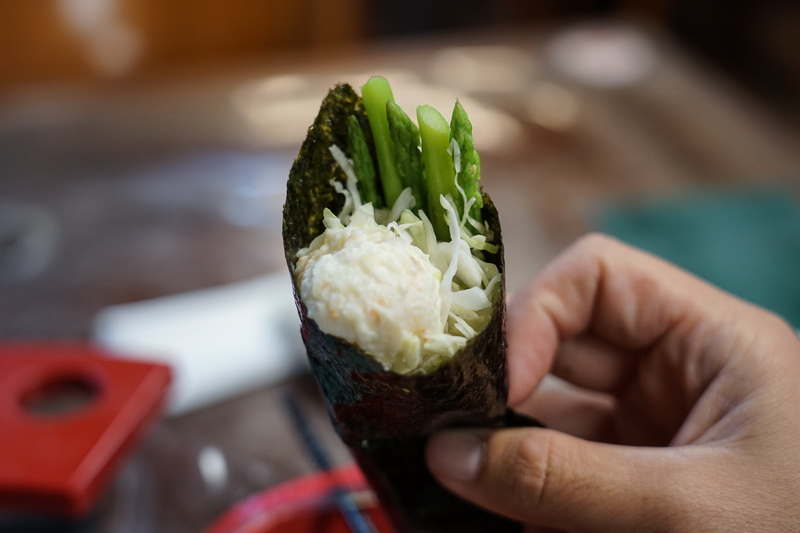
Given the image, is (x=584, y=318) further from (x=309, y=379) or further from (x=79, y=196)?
(x=79, y=196)

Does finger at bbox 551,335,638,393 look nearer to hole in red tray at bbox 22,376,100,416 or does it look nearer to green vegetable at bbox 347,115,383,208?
green vegetable at bbox 347,115,383,208

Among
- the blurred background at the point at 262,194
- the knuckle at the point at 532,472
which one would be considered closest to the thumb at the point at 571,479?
the knuckle at the point at 532,472

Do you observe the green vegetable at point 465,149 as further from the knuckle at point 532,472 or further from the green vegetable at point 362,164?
the knuckle at point 532,472

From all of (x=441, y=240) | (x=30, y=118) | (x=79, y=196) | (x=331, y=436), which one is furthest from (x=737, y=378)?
(x=30, y=118)

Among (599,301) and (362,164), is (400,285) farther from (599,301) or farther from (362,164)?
(599,301)

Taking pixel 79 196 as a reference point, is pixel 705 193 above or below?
above

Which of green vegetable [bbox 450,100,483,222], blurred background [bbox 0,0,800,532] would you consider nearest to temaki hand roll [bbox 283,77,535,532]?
green vegetable [bbox 450,100,483,222]

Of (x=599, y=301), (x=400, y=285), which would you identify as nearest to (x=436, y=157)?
(x=400, y=285)
